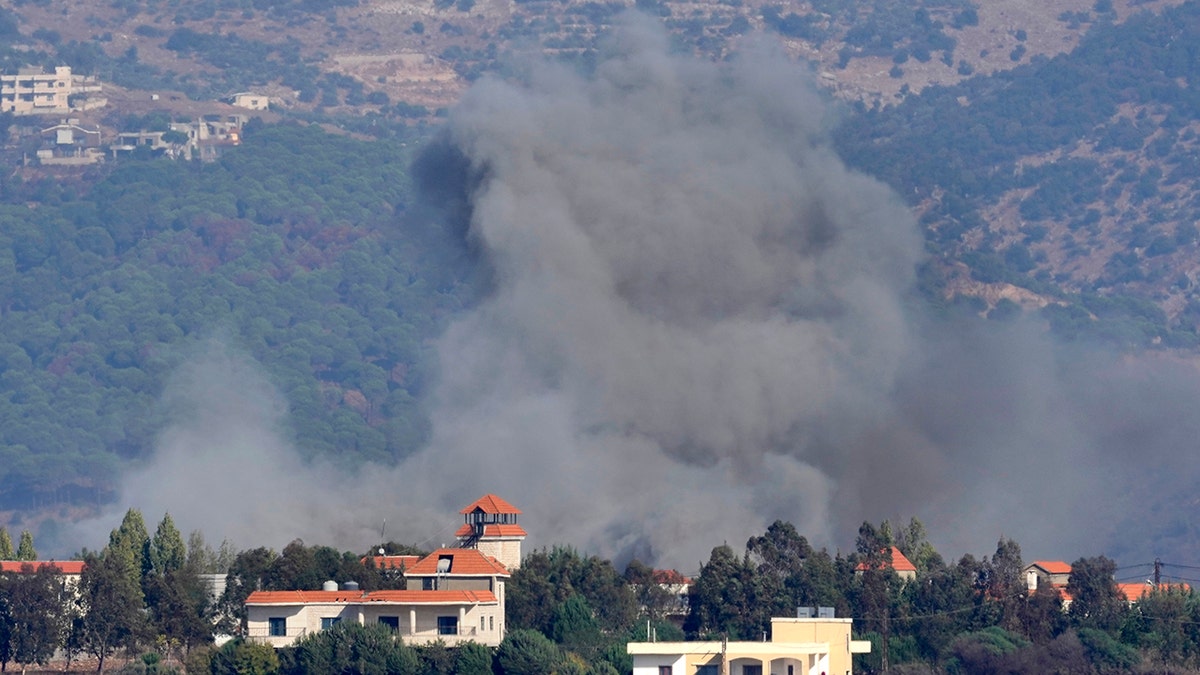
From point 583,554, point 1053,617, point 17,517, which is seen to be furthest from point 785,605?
point 17,517

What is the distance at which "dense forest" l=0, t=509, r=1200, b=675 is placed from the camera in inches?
3253

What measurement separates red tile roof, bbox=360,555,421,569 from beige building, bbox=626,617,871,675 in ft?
37.9

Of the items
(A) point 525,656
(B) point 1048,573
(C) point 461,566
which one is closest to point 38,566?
(C) point 461,566

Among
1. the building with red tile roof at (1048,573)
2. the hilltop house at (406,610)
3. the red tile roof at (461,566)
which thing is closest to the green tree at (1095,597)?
the building with red tile roof at (1048,573)

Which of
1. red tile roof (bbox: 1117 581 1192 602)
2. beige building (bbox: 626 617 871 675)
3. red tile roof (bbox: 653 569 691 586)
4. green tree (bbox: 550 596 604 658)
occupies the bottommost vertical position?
beige building (bbox: 626 617 871 675)

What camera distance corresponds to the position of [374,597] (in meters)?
84.9

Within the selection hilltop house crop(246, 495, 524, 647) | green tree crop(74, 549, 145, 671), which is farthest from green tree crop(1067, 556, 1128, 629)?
green tree crop(74, 549, 145, 671)

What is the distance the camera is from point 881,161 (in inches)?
5925

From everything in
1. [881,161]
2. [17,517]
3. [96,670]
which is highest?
[881,161]

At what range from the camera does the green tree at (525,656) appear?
3206 inches

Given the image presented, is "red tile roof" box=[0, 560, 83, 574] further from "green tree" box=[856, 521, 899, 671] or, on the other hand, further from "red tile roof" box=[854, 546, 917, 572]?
"red tile roof" box=[854, 546, 917, 572]

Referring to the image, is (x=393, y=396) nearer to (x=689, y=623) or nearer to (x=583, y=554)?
(x=583, y=554)

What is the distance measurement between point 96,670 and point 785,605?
2254cm

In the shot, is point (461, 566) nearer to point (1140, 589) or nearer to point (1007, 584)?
point (1007, 584)
